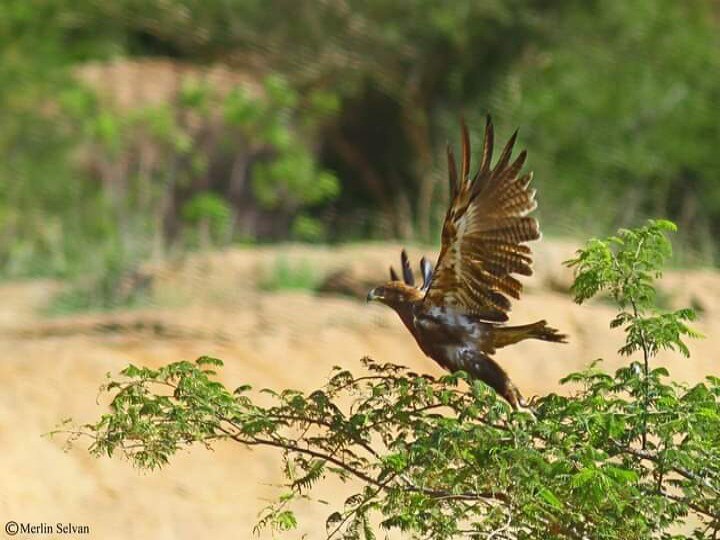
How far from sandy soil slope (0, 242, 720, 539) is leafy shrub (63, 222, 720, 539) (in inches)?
57.9

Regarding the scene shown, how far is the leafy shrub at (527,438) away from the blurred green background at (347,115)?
9133 mm

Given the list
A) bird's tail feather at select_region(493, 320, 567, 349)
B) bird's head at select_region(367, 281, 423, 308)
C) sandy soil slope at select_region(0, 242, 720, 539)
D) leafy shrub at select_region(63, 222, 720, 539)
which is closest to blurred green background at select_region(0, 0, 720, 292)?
sandy soil slope at select_region(0, 242, 720, 539)

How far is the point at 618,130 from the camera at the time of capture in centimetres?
1438

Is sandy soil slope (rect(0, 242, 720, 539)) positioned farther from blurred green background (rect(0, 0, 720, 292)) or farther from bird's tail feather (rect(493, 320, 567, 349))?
blurred green background (rect(0, 0, 720, 292))

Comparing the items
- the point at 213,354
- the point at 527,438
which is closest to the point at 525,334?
the point at 527,438

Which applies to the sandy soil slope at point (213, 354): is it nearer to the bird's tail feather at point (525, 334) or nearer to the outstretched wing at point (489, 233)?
the bird's tail feather at point (525, 334)

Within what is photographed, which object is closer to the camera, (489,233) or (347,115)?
(489,233)

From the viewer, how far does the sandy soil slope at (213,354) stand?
21.0 feet

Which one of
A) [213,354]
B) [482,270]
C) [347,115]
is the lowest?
[482,270]

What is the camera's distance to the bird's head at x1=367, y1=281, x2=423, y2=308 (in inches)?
182

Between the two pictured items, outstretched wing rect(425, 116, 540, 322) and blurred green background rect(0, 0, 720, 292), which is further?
blurred green background rect(0, 0, 720, 292)

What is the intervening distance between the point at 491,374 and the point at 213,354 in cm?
354

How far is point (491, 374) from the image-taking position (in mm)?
4473

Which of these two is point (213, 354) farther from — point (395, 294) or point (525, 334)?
point (525, 334)
